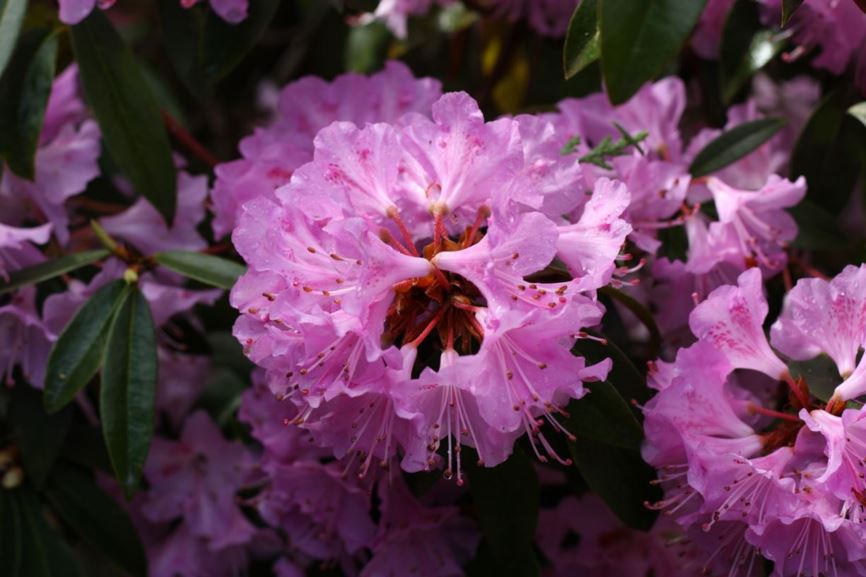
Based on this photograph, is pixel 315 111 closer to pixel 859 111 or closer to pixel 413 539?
pixel 413 539

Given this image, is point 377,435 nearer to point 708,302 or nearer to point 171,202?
point 708,302

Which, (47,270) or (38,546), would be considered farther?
(38,546)

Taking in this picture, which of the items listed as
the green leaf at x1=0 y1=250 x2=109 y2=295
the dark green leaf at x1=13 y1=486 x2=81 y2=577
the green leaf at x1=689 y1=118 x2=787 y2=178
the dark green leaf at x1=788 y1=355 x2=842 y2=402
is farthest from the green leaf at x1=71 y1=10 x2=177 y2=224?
the dark green leaf at x1=788 y1=355 x2=842 y2=402

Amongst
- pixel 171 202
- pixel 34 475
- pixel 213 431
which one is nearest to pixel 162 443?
pixel 213 431

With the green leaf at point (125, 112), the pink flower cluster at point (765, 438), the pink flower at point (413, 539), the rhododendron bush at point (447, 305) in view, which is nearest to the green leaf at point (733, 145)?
the rhododendron bush at point (447, 305)

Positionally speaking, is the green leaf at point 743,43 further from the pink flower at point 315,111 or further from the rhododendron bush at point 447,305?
the pink flower at point 315,111

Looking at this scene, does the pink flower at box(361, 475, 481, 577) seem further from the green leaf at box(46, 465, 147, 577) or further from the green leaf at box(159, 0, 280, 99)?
the green leaf at box(159, 0, 280, 99)

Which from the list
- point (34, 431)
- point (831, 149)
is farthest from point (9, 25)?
point (831, 149)
